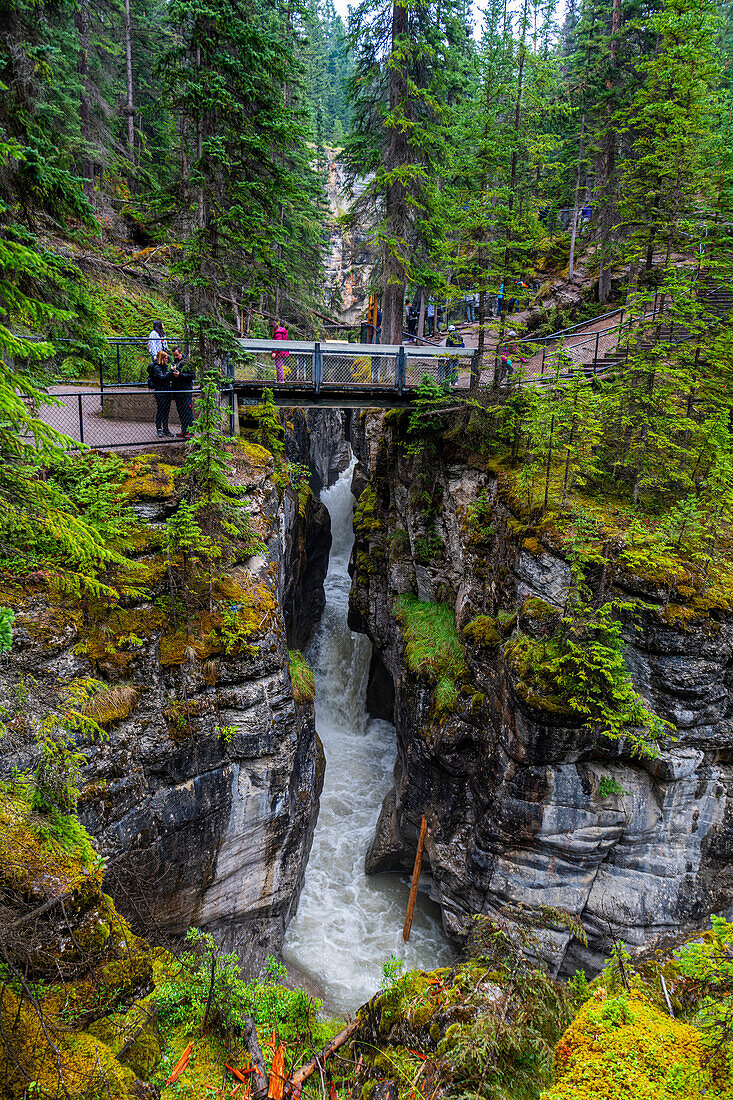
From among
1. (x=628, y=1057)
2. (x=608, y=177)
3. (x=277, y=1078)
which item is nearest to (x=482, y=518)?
(x=277, y=1078)

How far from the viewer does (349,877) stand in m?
14.8

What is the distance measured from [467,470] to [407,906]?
11662 mm

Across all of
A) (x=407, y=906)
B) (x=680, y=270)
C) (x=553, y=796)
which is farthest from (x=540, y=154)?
(x=407, y=906)

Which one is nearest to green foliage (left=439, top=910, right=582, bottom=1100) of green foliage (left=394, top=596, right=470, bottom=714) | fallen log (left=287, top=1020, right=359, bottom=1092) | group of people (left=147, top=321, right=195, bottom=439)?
fallen log (left=287, top=1020, right=359, bottom=1092)

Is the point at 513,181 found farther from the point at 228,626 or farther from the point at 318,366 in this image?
the point at 228,626

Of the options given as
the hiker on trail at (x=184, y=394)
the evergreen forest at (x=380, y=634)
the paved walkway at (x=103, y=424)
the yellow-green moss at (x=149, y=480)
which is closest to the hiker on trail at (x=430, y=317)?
the evergreen forest at (x=380, y=634)

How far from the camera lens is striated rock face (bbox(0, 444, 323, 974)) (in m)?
8.09

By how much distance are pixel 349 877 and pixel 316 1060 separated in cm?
1126

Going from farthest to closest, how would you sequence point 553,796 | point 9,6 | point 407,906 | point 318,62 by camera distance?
1. point 318,62
2. point 407,906
3. point 553,796
4. point 9,6

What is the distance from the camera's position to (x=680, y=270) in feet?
39.2

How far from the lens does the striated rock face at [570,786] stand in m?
9.85

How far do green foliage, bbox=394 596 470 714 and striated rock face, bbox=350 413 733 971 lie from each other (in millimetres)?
357

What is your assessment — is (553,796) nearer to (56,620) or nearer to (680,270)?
(56,620)

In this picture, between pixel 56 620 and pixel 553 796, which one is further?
pixel 553 796
